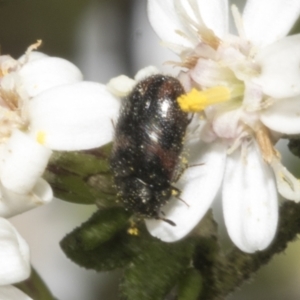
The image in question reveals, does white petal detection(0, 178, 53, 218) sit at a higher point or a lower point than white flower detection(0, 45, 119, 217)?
lower

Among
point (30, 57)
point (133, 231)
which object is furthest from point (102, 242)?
point (30, 57)

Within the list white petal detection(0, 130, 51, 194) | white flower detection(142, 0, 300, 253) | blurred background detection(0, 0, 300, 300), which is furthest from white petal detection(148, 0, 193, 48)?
blurred background detection(0, 0, 300, 300)

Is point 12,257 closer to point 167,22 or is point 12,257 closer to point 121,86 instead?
point 121,86

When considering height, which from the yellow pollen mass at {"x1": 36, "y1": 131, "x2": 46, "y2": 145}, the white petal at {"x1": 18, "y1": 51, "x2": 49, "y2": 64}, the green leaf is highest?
the white petal at {"x1": 18, "y1": 51, "x2": 49, "y2": 64}

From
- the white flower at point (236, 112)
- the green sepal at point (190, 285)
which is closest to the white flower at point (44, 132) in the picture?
the white flower at point (236, 112)

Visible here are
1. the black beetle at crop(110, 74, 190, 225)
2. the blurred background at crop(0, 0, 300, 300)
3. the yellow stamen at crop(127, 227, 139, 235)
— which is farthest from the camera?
the blurred background at crop(0, 0, 300, 300)

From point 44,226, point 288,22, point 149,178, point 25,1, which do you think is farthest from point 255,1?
point 25,1

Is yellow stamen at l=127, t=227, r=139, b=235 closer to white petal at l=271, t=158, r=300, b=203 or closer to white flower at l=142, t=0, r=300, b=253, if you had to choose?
white flower at l=142, t=0, r=300, b=253

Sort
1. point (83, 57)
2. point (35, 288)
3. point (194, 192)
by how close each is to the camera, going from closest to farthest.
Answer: point (194, 192), point (35, 288), point (83, 57)
